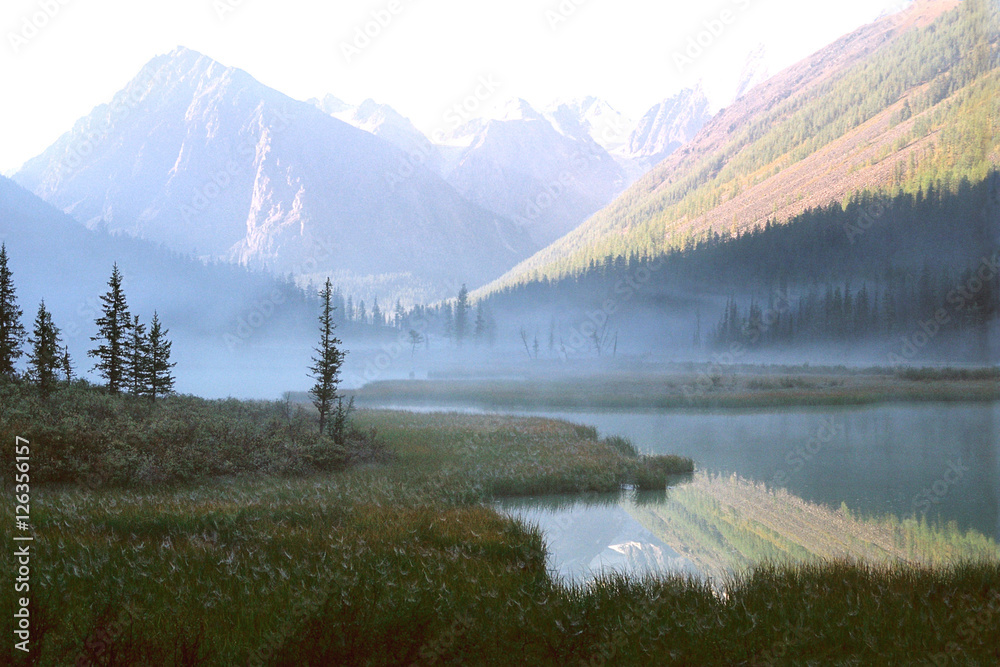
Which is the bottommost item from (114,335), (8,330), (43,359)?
(43,359)

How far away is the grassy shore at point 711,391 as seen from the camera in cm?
5381

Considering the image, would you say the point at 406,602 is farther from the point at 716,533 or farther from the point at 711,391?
the point at 711,391

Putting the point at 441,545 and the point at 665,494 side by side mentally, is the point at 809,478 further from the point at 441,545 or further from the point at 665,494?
the point at 441,545

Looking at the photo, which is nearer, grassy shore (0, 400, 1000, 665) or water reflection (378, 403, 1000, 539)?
grassy shore (0, 400, 1000, 665)

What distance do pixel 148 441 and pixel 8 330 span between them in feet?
41.8

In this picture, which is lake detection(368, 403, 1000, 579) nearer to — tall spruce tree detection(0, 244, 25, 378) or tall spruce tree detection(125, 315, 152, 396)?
tall spruce tree detection(125, 315, 152, 396)

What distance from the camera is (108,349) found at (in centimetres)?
2642

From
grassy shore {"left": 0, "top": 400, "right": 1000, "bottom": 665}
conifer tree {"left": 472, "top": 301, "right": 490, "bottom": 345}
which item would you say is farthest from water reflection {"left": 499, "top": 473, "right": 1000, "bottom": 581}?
conifer tree {"left": 472, "top": 301, "right": 490, "bottom": 345}

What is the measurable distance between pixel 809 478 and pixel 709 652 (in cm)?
2188

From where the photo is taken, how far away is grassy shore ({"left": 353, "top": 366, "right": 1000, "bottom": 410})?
177ft

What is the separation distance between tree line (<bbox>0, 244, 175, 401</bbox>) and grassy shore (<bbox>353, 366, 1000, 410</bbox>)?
35.0 metres

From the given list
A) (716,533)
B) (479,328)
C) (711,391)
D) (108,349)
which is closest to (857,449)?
(716,533)

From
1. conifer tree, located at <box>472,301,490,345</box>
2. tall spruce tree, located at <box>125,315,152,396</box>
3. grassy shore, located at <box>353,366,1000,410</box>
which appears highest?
conifer tree, located at <box>472,301,490,345</box>

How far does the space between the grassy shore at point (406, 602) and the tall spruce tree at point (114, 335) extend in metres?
14.3
